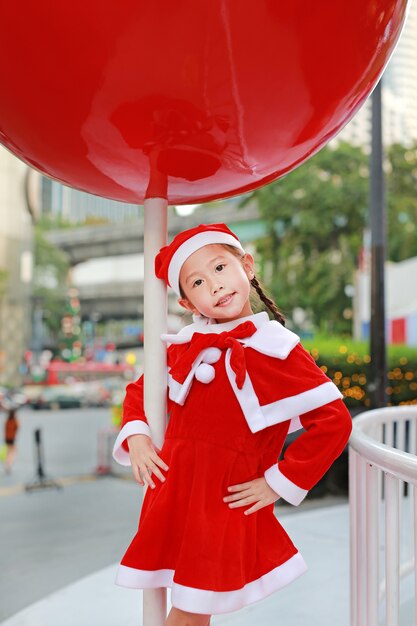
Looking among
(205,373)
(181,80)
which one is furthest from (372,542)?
(181,80)

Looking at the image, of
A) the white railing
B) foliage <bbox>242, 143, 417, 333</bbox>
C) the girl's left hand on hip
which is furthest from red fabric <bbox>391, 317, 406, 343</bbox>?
the girl's left hand on hip

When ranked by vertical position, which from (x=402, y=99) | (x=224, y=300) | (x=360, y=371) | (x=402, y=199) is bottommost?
(x=360, y=371)

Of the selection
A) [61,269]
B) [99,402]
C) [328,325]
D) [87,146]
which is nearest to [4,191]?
[61,269]

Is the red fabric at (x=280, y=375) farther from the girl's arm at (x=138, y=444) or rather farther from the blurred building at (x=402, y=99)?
the blurred building at (x=402, y=99)

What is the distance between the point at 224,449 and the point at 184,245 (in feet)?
1.66

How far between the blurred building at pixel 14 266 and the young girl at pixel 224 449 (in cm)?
2580

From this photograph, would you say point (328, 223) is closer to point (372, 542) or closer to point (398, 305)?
point (398, 305)

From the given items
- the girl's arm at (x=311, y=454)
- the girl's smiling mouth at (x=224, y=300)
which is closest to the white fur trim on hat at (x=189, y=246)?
the girl's smiling mouth at (x=224, y=300)

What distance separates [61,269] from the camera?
32562mm

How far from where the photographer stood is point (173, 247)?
1.74 metres

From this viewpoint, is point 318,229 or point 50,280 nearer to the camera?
point 318,229

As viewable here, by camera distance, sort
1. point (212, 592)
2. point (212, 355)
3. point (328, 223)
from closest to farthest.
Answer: point (212, 592)
point (212, 355)
point (328, 223)

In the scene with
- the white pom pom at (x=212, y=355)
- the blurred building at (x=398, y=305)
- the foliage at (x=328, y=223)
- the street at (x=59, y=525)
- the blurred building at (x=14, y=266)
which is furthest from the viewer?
the blurred building at (x=14, y=266)

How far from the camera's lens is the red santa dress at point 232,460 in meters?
1.61
